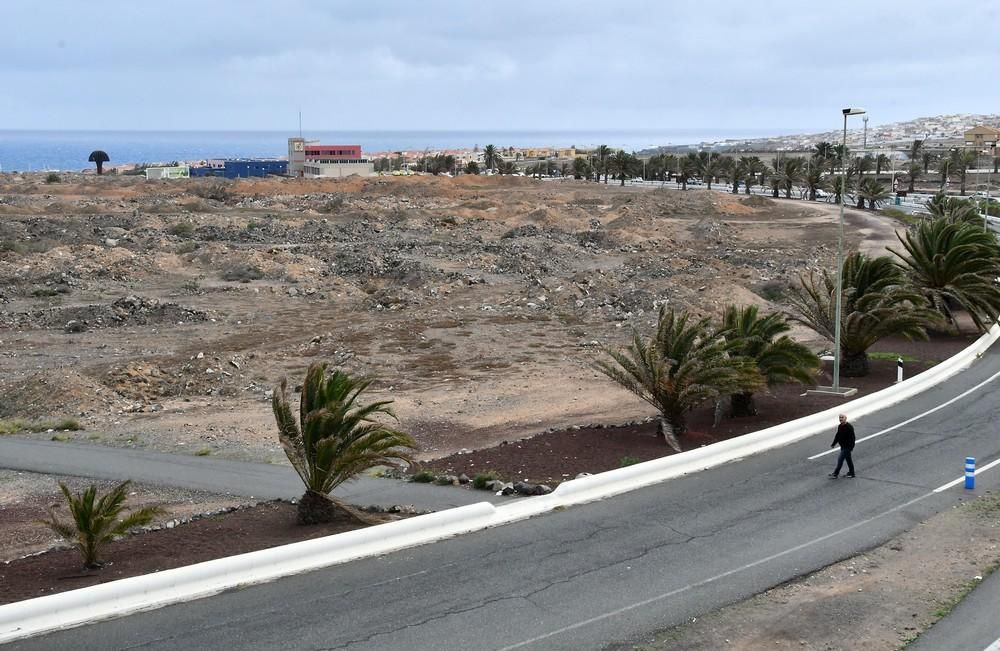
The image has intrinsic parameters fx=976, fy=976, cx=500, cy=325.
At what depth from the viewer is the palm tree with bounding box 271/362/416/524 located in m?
13.4

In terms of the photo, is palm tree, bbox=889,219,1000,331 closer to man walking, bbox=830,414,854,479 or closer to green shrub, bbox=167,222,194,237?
man walking, bbox=830,414,854,479

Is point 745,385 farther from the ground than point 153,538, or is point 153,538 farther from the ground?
point 745,385

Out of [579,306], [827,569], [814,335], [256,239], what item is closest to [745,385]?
[827,569]

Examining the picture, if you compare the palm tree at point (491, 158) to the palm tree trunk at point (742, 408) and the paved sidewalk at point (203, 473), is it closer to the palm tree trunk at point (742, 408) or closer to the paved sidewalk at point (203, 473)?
the palm tree trunk at point (742, 408)

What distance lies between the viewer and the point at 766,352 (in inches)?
817

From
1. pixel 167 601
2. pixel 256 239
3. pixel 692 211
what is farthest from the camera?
pixel 692 211

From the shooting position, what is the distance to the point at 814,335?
3475 cm

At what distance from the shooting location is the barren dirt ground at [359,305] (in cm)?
2336

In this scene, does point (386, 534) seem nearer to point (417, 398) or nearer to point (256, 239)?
point (417, 398)

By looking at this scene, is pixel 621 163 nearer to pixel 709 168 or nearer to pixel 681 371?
pixel 709 168

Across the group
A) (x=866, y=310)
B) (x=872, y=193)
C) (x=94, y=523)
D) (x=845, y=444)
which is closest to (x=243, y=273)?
(x=866, y=310)

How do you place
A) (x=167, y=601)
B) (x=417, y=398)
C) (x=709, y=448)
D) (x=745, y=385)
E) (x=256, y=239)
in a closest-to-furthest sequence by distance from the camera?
(x=167, y=601) → (x=709, y=448) → (x=745, y=385) → (x=417, y=398) → (x=256, y=239)

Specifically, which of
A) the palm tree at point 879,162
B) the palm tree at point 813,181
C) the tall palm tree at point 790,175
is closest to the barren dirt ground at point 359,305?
the palm tree at point 813,181

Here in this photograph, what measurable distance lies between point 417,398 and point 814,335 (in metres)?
16.2
